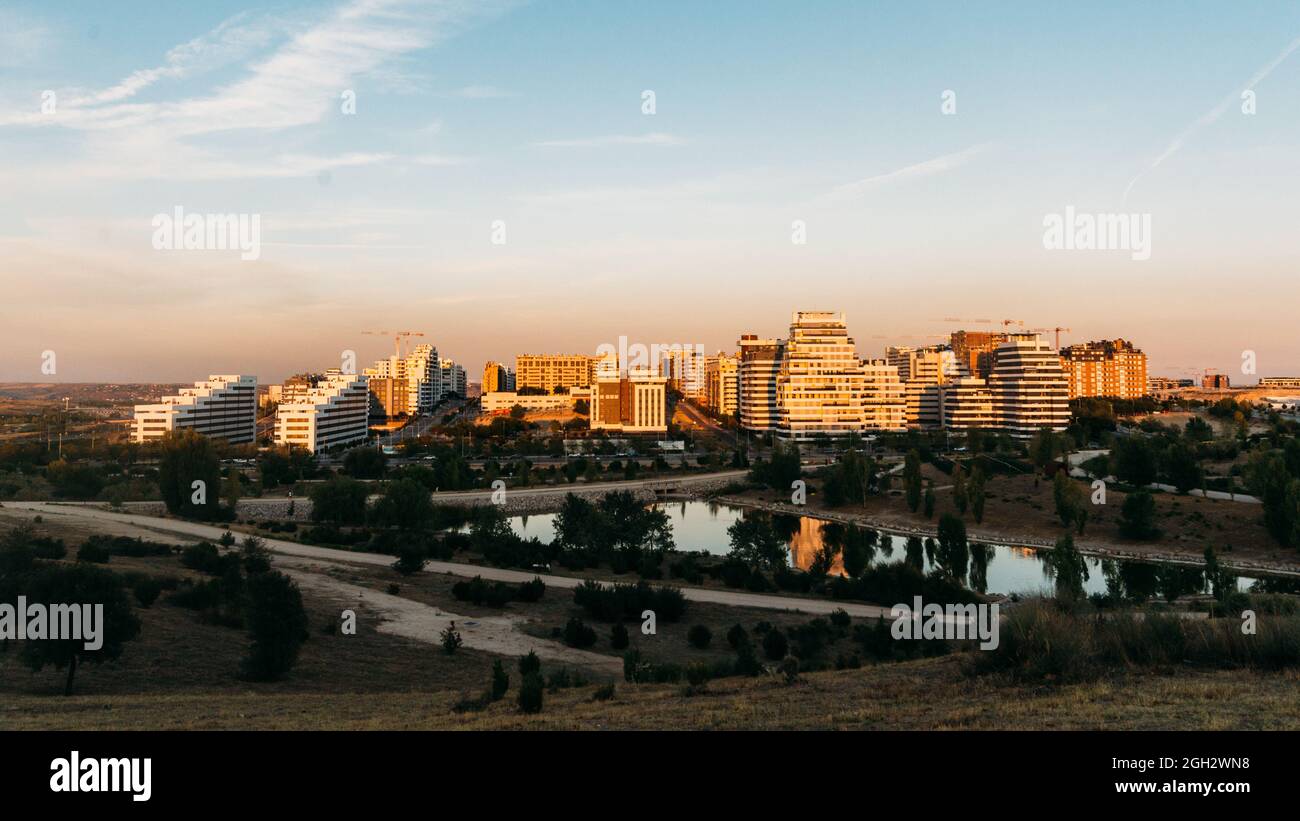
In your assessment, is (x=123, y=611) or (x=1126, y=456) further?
(x=1126, y=456)

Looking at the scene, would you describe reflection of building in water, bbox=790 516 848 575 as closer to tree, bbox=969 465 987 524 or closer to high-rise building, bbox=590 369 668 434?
tree, bbox=969 465 987 524

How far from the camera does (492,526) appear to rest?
3462cm

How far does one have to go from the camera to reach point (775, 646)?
18047 mm

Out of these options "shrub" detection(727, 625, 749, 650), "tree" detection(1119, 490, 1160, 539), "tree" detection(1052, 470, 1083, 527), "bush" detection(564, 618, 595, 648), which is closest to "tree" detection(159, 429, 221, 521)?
"bush" detection(564, 618, 595, 648)

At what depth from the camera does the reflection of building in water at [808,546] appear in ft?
115

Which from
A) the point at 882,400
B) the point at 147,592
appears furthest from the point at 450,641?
the point at 882,400

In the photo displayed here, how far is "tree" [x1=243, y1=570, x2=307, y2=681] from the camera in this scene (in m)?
14.3

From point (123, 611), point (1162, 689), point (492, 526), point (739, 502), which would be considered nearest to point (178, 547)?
point (492, 526)

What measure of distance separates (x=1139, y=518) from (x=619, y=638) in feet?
101

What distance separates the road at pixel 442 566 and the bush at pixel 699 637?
3.90 meters

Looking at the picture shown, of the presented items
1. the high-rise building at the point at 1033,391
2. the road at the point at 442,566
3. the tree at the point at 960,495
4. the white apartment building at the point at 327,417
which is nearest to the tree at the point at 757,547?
the road at the point at 442,566
